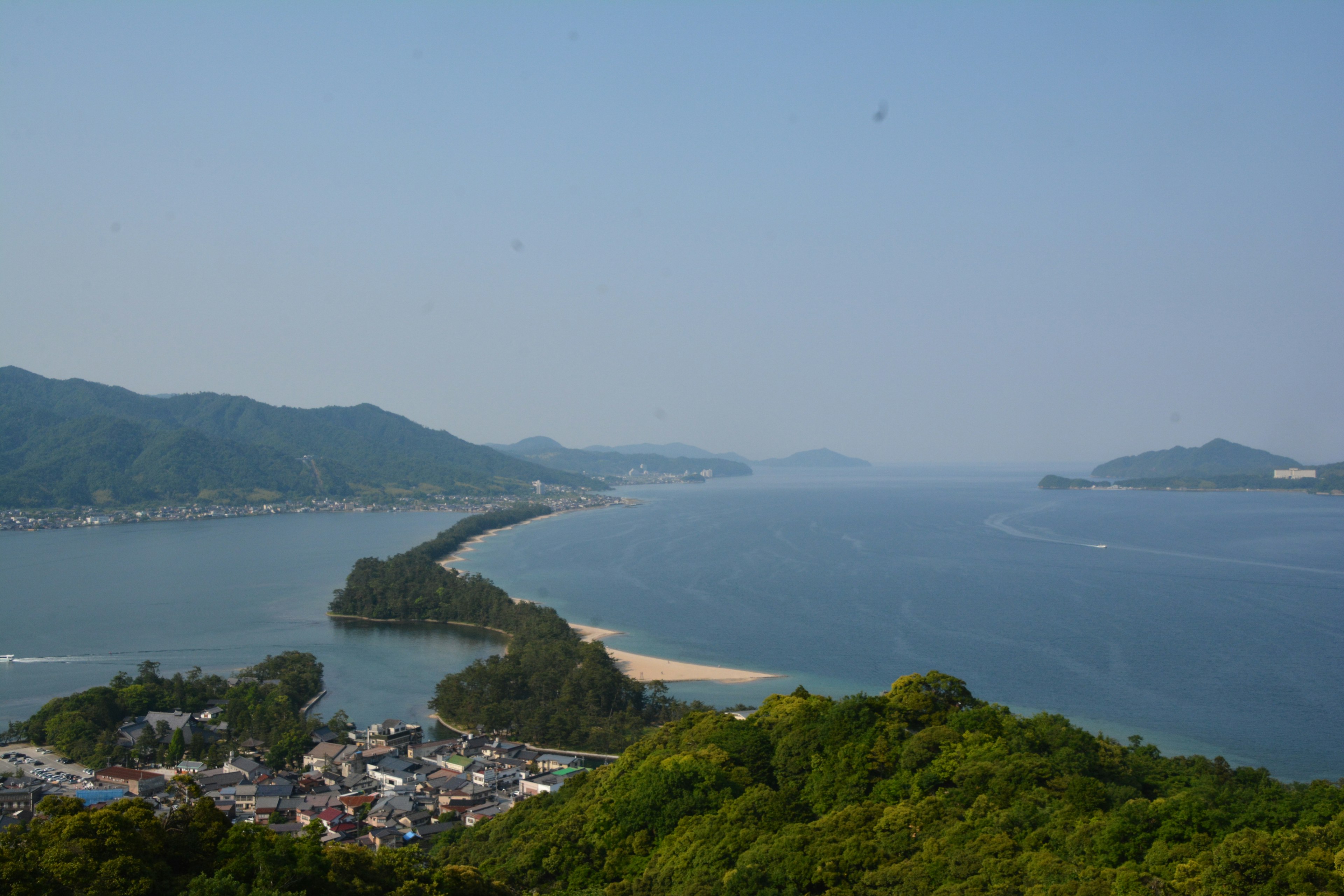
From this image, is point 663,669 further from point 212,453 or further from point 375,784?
point 212,453

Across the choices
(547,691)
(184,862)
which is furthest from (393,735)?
(184,862)

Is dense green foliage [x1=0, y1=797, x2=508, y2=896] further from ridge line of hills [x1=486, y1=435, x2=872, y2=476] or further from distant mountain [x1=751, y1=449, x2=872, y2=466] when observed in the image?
distant mountain [x1=751, y1=449, x2=872, y2=466]

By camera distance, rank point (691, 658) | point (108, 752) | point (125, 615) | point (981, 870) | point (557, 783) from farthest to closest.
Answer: point (125, 615)
point (691, 658)
point (108, 752)
point (557, 783)
point (981, 870)

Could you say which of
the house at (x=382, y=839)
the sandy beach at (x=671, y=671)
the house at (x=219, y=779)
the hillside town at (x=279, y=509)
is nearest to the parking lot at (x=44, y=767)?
the house at (x=219, y=779)

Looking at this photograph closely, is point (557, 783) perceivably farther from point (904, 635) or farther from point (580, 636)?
point (904, 635)

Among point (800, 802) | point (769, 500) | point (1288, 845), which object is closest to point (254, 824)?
point (800, 802)

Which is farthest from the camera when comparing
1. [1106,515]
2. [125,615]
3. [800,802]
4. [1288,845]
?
[1106,515]

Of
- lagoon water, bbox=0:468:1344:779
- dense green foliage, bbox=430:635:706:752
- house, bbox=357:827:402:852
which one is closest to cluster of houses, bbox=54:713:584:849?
house, bbox=357:827:402:852
